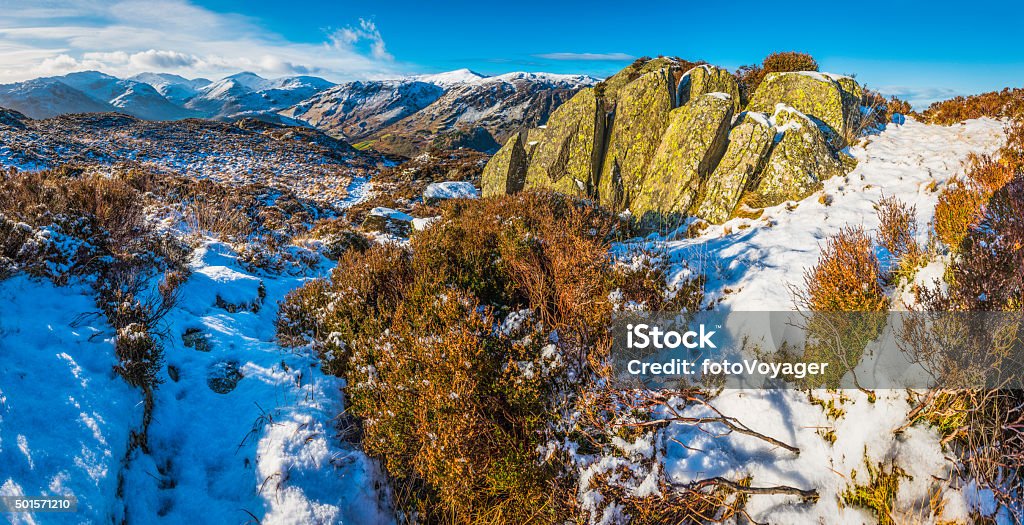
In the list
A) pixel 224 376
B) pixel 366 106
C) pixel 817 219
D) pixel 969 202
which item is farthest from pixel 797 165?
pixel 366 106

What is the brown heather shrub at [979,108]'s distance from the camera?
1050cm

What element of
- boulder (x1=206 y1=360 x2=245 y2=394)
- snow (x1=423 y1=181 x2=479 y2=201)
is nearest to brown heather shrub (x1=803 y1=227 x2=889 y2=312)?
boulder (x1=206 y1=360 x2=245 y2=394)

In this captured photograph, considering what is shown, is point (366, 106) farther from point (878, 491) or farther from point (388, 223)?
point (878, 491)

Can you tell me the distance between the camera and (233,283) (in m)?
6.72

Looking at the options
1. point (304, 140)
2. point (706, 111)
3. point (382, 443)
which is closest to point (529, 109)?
point (304, 140)

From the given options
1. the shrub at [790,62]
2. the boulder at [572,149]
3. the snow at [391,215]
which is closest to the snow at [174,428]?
the snow at [391,215]

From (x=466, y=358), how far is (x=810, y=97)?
40.2 ft

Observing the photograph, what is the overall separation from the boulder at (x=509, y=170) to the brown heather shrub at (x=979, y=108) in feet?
41.7

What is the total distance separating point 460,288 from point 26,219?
19.8 feet

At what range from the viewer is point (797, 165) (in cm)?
896

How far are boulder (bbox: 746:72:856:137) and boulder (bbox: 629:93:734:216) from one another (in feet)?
5.63

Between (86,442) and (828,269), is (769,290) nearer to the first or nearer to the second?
(828,269)

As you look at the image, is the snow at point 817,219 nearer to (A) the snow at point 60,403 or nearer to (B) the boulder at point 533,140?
(A) the snow at point 60,403

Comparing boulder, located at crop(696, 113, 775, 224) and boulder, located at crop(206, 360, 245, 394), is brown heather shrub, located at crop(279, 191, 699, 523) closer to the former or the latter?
boulder, located at crop(206, 360, 245, 394)
